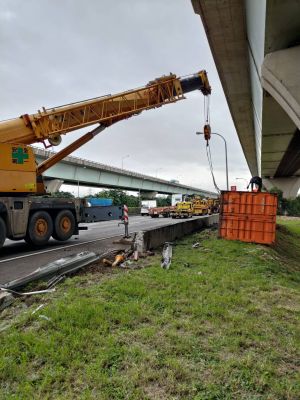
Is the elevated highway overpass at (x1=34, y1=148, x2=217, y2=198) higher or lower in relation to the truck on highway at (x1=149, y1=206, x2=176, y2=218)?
higher

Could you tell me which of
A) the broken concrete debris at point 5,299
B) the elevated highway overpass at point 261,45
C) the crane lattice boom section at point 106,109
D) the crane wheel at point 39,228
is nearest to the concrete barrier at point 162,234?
the crane wheel at point 39,228

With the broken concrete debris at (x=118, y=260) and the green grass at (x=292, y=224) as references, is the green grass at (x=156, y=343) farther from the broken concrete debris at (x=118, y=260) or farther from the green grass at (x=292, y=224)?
the green grass at (x=292, y=224)

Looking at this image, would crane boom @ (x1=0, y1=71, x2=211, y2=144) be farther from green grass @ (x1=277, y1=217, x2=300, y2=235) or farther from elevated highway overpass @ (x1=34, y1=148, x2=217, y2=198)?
green grass @ (x1=277, y1=217, x2=300, y2=235)

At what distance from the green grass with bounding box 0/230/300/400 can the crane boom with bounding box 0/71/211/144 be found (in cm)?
649

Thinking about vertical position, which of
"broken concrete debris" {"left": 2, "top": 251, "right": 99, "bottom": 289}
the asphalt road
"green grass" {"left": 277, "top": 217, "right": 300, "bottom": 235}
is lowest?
the asphalt road

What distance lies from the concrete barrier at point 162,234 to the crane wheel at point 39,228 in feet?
12.2

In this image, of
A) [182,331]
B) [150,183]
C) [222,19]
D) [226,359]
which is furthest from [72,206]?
[150,183]

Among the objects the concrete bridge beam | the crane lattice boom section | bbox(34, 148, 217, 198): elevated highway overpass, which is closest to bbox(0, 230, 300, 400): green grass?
the concrete bridge beam

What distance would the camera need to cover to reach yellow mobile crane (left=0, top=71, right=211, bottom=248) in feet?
34.2

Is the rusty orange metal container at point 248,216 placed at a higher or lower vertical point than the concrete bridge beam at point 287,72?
lower

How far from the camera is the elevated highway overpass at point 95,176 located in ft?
114

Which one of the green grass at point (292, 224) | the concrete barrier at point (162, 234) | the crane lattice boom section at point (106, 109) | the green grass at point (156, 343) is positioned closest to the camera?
the green grass at point (156, 343)

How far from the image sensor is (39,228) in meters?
11.5

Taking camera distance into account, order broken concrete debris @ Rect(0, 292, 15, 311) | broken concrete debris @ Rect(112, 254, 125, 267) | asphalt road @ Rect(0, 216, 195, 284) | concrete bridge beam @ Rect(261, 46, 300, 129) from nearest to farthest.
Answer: broken concrete debris @ Rect(0, 292, 15, 311)
concrete bridge beam @ Rect(261, 46, 300, 129)
asphalt road @ Rect(0, 216, 195, 284)
broken concrete debris @ Rect(112, 254, 125, 267)
